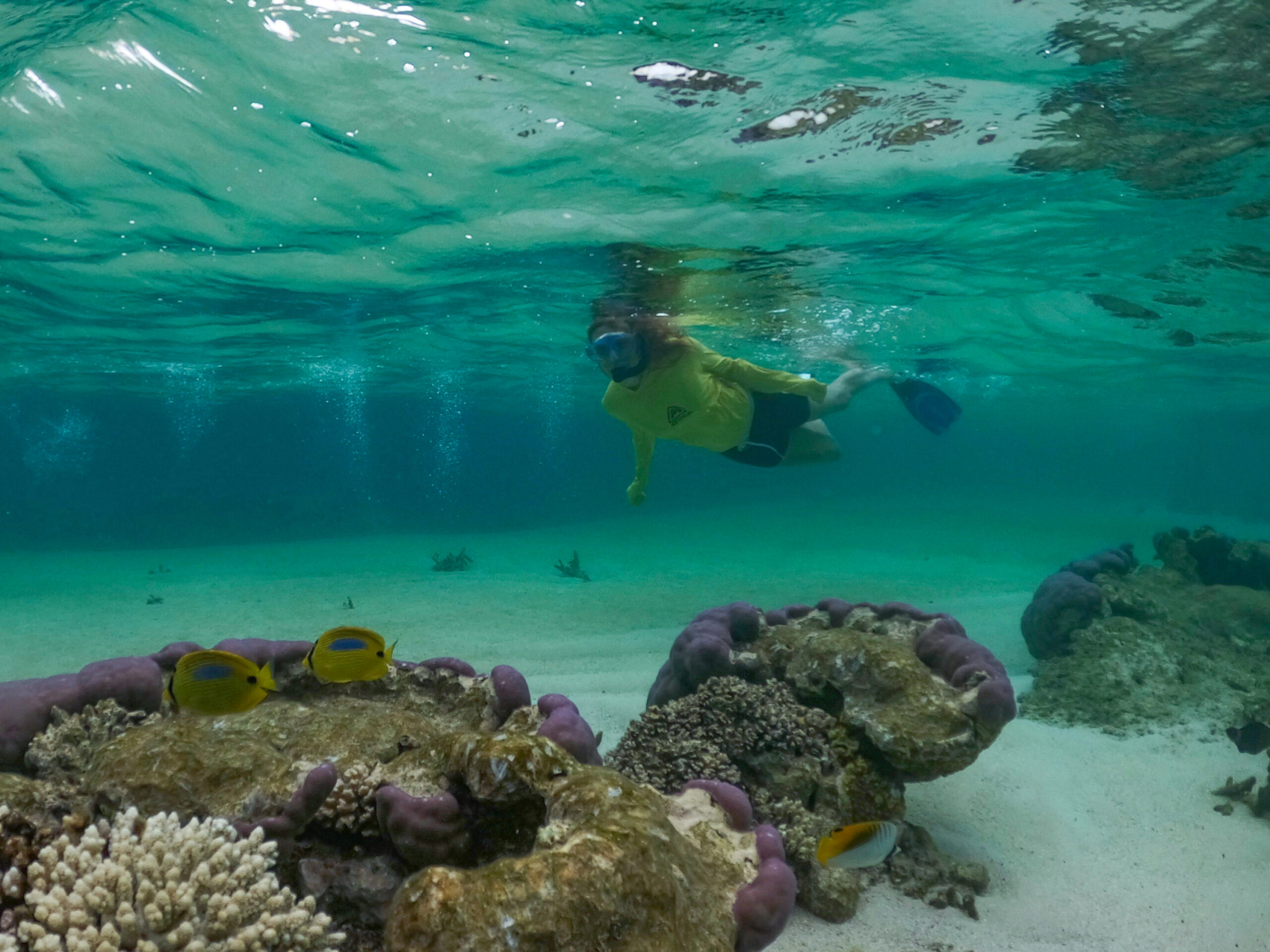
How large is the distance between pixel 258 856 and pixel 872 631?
576 cm

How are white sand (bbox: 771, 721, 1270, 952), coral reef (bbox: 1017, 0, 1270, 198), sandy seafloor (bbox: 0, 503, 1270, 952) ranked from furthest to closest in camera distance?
coral reef (bbox: 1017, 0, 1270, 198) < sandy seafloor (bbox: 0, 503, 1270, 952) < white sand (bbox: 771, 721, 1270, 952)

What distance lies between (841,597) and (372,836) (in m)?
16.6

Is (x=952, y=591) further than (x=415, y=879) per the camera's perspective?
Yes

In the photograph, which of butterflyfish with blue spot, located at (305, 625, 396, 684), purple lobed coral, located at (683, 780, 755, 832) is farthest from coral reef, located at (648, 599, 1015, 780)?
butterflyfish with blue spot, located at (305, 625, 396, 684)

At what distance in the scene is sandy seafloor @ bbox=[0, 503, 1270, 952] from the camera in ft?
18.2

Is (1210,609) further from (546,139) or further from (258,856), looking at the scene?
(258,856)

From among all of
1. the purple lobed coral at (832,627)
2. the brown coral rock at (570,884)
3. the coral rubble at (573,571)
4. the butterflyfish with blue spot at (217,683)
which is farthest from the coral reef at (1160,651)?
the coral rubble at (573,571)

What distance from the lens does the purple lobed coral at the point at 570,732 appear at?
413cm

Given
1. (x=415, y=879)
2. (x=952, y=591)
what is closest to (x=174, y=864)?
(x=415, y=879)

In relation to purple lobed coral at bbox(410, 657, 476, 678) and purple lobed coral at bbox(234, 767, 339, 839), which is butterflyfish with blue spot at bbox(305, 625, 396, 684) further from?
purple lobed coral at bbox(410, 657, 476, 678)

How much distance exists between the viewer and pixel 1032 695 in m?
10.5

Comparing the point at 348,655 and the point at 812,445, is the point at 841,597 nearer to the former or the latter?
the point at 812,445

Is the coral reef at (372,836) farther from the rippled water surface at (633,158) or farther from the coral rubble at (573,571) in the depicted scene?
the coral rubble at (573,571)

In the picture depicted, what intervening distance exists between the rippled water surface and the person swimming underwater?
3.04m
